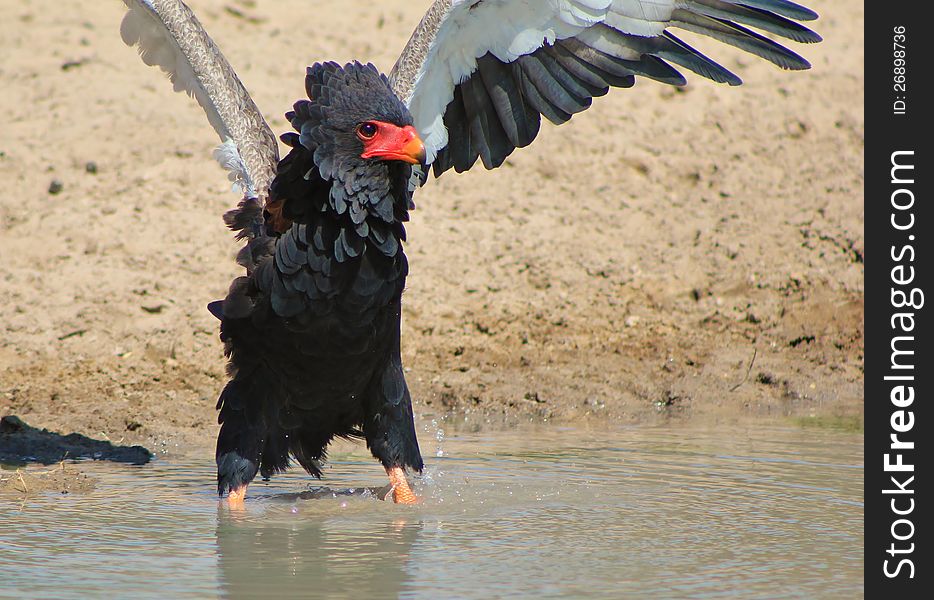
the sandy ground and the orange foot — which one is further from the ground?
the sandy ground

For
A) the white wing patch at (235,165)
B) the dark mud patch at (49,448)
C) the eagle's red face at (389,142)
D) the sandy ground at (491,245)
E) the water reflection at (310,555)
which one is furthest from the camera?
the sandy ground at (491,245)

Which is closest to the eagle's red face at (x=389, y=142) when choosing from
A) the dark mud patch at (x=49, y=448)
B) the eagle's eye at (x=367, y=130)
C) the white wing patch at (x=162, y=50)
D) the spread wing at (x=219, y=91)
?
the eagle's eye at (x=367, y=130)

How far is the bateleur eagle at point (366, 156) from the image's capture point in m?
5.34

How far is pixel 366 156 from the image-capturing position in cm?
523

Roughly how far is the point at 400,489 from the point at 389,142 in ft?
5.48

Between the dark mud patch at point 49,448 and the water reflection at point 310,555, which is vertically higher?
the dark mud patch at point 49,448

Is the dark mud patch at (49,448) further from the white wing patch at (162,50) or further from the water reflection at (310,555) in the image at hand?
the white wing patch at (162,50)

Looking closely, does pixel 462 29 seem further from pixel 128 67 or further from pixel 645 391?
pixel 128 67

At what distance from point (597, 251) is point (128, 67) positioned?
4123 mm

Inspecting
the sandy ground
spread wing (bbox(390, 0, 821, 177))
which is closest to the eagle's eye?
spread wing (bbox(390, 0, 821, 177))

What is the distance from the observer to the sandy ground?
307 inches

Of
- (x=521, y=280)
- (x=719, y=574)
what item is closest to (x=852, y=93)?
(x=521, y=280)

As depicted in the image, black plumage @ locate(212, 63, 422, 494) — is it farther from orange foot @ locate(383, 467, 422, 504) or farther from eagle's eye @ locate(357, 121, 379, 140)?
orange foot @ locate(383, 467, 422, 504)

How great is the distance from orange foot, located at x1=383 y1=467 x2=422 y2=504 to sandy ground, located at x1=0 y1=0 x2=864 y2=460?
61.3 inches
